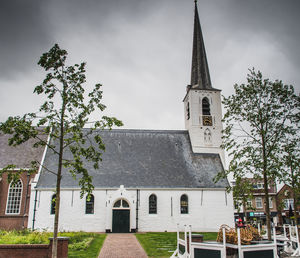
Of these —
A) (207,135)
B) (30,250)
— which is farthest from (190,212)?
(30,250)

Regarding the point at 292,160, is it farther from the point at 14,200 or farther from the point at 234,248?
the point at 14,200

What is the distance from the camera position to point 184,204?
29.0m

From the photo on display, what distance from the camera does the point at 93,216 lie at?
27266mm

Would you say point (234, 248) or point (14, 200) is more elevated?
point (14, 200)

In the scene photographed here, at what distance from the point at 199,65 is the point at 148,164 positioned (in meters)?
15.2

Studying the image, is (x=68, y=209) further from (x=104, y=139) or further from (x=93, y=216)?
(x=104, y=139)

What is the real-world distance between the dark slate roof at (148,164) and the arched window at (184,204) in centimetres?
118

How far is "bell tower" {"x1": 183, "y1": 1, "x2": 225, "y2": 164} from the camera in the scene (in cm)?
3359

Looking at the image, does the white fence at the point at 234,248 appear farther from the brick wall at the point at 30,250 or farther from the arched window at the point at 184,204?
the arched window at the point at 184,204

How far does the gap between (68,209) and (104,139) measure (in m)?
9.30

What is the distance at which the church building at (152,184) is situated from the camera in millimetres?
27109

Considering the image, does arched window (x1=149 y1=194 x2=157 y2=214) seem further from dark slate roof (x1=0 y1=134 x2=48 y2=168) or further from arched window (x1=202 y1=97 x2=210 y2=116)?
arched window (x1=202 y1=97 x2=210 y2=116)

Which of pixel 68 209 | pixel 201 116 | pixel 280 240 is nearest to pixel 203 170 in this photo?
pixel 201 116

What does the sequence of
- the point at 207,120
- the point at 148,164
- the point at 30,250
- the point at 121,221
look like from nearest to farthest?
the point at 30,250
the point at 121,221
the point at 148,164
the point at 207,120
